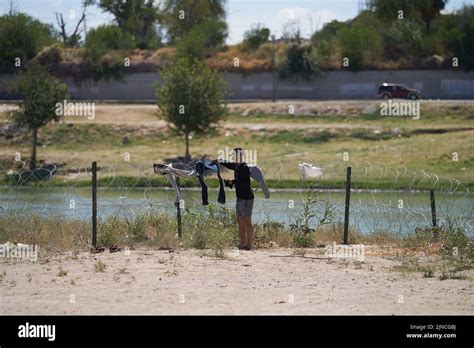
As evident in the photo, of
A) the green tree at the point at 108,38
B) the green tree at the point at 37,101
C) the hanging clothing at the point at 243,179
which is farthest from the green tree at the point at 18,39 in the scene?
the hanging clothing at the point at 243,179

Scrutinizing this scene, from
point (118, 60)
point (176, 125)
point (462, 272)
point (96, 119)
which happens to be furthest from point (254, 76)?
point (462, 272)

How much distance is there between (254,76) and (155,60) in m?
8.12

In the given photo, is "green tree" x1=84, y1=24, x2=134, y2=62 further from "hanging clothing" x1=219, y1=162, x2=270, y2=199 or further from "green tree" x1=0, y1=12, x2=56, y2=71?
"hanging clothing" x1=219, y1=162, x2=270, y2=199

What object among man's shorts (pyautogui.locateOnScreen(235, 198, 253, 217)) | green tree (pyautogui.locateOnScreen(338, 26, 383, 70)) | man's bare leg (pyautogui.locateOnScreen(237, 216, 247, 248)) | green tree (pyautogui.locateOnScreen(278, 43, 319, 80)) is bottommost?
man's bare leg (pyautogui.locateOnScreen(237, 216, 247, 248))

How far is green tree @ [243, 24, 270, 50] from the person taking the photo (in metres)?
82.4

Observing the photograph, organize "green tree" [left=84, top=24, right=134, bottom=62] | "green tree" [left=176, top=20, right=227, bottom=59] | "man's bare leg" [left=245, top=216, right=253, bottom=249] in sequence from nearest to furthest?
"man's bare leg" [left=245, top=216, right=253, bottom=249] → "green tree" [left=176, top=20, right=227, bottom=59] → "green tree" [left=84, top=24, right=134, bottom=62]

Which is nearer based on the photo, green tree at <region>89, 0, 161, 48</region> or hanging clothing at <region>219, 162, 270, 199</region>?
hanging clothing at <region>219, 162, 270, 199</region>

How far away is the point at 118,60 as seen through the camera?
7531cm

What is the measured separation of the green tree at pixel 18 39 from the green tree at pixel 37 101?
73.0 feet

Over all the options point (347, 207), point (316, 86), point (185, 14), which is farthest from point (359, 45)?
point (347, 207)

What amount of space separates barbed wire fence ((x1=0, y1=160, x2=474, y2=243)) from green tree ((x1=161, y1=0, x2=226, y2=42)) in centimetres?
4767

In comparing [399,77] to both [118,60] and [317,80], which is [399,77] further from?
[118,60]

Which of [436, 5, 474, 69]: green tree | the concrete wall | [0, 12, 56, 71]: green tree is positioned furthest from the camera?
[0, 12, 56, 71]: green tree

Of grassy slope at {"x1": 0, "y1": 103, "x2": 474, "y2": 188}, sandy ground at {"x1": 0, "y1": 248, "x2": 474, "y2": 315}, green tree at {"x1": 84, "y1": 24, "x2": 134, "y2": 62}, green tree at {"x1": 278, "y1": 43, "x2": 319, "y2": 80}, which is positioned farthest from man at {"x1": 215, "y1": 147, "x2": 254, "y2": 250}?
green tree at {"x1": 84, "y1": 24, "x2": 134, "y2": 62}
